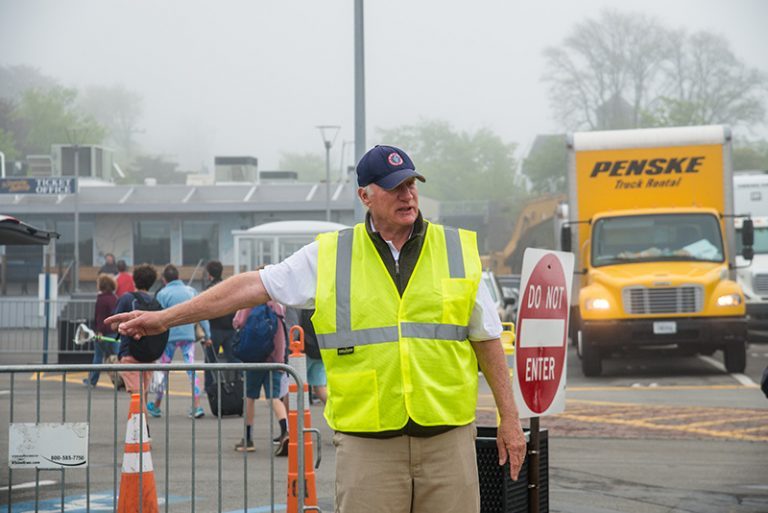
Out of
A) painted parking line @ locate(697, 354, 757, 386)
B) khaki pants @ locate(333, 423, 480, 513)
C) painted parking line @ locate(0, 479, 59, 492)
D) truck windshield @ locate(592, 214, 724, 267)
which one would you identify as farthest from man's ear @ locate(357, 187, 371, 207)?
truck windshield @ locate(592, 214, 724, 267)

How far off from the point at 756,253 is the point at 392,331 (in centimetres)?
2553

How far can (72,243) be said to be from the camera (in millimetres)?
55656

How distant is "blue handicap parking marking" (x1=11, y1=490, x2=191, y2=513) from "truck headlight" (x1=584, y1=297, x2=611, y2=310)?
38.7 ft

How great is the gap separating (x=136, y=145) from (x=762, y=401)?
163m

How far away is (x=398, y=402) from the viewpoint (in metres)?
4.62

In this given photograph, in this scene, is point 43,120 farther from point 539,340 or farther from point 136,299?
point 539,340

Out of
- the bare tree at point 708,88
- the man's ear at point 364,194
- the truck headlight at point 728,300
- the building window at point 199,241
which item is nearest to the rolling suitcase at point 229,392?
the man's ear at point 364,194

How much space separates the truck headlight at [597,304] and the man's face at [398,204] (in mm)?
15811

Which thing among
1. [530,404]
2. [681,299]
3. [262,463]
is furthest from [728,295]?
[530,404]

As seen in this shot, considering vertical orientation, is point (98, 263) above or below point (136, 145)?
below

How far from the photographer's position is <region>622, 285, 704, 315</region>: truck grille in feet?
66.0

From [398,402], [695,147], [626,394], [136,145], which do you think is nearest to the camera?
[398,402]

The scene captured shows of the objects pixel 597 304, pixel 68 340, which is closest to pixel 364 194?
pixel 597 304

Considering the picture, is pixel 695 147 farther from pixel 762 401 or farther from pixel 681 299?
pixel 762 401
